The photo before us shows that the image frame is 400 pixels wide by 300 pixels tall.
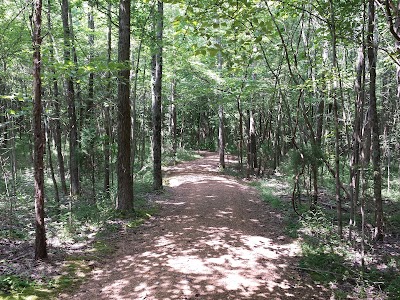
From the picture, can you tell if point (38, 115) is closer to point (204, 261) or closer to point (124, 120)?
point (124, 120)

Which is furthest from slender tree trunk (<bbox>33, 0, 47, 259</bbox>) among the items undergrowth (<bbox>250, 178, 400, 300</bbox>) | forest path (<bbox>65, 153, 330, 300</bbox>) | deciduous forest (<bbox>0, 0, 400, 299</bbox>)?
undergrowth (<bbox>250, 178, 400, 300</bbox>)

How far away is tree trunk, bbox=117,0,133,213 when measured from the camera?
9.30 metres

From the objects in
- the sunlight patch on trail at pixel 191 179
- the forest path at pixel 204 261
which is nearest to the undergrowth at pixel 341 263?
the forest path at pixel 204 261

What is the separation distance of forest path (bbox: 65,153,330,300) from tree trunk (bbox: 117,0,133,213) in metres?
1.11

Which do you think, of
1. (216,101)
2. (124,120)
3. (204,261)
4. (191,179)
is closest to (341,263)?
(204,261)

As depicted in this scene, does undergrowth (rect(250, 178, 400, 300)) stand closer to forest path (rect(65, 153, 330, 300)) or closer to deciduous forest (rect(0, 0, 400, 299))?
deciduous forest (rect(0, 0, 400, 299))

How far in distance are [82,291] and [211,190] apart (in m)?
9.44

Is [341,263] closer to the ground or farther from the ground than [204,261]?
closer to the ground

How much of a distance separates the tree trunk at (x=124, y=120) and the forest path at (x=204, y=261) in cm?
111

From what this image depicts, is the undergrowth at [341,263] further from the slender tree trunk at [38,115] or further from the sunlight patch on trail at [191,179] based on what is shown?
the sunlight patch on trail at [191,179]

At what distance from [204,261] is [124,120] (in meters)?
4.98

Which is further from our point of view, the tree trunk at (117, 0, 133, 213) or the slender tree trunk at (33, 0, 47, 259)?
the tree trunk at (117, 0, 133, 213)

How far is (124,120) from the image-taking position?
31.2 ft

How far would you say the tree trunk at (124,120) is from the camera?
30.5ft
